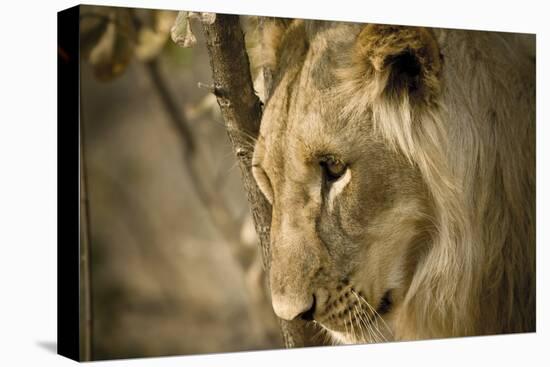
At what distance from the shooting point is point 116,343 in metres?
3.58

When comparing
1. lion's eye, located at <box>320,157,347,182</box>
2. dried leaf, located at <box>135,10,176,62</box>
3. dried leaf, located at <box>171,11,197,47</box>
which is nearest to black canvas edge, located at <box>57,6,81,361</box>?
dried leaf, located at <box>135,10,176,62</box>

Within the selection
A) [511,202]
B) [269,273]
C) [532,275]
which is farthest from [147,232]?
[532,275]

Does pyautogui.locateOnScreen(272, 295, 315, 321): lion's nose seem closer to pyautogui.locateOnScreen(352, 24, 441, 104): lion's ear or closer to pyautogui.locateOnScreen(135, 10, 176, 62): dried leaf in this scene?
pyautogui.locateOnScreen(352, 24, 441, 104): lion's ear

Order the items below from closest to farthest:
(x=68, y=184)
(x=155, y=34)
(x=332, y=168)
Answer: (x=68, y=184)
(x=332, y=168)
(x=155, y=34)

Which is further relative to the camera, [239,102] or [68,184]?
[239,102]

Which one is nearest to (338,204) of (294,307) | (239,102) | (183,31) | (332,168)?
(332,168)

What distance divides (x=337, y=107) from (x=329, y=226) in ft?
1.60

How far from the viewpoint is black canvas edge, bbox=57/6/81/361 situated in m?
3.43

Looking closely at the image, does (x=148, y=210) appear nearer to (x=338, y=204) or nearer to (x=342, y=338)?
(x=338, y=204)

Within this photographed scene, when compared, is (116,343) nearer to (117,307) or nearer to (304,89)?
(117,307)

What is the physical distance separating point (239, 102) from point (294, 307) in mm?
855

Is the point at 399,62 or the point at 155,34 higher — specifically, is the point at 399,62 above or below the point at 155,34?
below

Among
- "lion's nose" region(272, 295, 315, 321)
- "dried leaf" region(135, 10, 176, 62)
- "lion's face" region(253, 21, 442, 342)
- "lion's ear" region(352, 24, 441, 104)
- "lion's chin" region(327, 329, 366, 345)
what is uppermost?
"dried leaf" region(135, 10, 176, 62)

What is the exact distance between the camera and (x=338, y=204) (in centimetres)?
360
